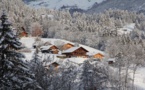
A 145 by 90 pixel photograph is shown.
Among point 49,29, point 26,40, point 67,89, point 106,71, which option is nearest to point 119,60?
point 106,71

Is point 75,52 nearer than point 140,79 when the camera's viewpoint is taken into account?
No

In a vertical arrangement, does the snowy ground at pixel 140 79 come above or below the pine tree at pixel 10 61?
below

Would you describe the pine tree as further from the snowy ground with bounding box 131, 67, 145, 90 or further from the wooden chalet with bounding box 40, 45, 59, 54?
the wooden chalet with bounding box 40, 45, 59, 54

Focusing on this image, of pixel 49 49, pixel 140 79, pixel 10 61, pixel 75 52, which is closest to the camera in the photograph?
pixel 10 61

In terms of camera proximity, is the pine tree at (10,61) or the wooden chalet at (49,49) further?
the wooden chalet at (49,49)

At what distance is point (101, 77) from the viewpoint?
249ft

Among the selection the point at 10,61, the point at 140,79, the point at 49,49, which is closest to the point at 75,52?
the point at 49,49

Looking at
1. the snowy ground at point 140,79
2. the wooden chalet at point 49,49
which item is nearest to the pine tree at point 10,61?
the snowy ground at point 140,79

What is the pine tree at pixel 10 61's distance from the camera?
21.8m

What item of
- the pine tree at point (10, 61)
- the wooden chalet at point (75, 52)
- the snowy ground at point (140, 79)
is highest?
the pine tree at point (10, 61)

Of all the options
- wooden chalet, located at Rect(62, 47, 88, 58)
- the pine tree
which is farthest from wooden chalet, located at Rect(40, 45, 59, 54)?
the pine tree

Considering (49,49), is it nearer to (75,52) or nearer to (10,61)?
(75,52)

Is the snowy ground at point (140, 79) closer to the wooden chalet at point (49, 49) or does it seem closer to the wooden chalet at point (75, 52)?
the wooden chalet at point (75, 52)

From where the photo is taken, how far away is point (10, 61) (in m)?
21.9
